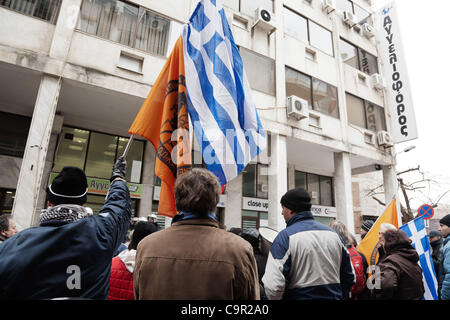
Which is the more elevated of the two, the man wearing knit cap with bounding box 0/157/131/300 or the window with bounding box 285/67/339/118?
the window with bounding box 285/67/339/118

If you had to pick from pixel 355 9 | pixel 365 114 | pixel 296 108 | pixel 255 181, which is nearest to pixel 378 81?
pixel 365 114

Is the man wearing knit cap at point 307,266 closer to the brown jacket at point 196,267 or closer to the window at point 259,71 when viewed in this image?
the brown jacket at point 196,267

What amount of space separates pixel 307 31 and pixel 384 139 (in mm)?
6520

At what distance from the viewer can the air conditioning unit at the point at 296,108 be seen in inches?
423

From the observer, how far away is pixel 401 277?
2.76 m

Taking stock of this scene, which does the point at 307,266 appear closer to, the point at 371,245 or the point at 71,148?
the point at 371,245

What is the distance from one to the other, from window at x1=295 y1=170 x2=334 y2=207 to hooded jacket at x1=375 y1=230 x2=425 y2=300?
38.1 feet

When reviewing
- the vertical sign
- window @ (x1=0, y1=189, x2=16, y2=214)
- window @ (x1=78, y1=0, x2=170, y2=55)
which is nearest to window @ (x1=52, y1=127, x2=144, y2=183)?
window @ (x1=0, y1=189, x2=16, y2=214)

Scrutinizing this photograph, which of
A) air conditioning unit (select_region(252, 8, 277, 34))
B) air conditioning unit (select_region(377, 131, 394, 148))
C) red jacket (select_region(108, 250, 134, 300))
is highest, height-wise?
air conditioning unit (select_region(252, 8, 277, 34))

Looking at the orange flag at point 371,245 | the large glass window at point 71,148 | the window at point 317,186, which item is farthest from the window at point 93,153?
the window at point 317,186

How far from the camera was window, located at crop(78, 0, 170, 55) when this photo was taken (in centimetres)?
825

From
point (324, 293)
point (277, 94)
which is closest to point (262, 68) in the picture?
point (277, 94)

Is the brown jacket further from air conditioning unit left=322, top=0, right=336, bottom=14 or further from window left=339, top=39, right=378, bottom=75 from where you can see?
air conditioning unit left=322, top=0, right=336, bottom=14
